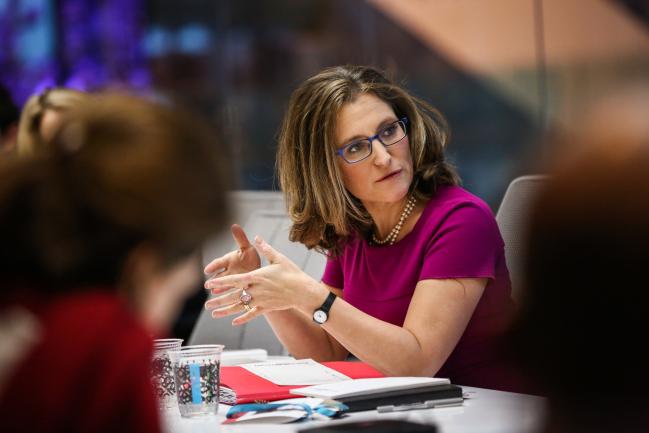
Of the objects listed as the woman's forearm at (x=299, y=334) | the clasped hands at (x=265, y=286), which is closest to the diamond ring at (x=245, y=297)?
the clasped hands at (x=265, y=286)

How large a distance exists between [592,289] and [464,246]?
143 centimetres

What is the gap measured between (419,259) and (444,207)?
0.46ft

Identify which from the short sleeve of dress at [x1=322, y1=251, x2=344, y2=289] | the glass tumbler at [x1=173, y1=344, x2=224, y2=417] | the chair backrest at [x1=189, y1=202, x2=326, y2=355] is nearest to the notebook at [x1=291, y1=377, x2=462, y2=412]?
the glass tumbler at [x1=173, y1=344, x2=224, y2=417]

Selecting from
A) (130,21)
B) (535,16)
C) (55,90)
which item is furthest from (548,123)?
(130,21)

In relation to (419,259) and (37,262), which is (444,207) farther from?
(37,262)

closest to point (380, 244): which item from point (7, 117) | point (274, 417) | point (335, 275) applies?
point (335, 275)

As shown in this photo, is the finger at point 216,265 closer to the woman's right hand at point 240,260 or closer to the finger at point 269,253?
the woman's right hand at point 240,260

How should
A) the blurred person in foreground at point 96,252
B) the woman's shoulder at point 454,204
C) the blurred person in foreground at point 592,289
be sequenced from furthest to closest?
the woman's shoulder at point 454,204 < the blurred person in foreground at point 96,252 < the blurred person in foreground at point 592,289

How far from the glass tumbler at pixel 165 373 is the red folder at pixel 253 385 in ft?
0.32

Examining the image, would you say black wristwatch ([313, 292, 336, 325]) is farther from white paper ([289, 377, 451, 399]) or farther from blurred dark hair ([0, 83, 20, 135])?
blurred dark hair ([0, 83, 20, 135])

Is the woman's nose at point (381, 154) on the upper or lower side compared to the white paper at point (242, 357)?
upper

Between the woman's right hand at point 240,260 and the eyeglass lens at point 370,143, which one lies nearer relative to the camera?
the woman's right hand at point 240,260

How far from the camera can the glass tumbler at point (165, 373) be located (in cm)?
171

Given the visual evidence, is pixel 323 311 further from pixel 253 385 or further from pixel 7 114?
pixel 7 114
